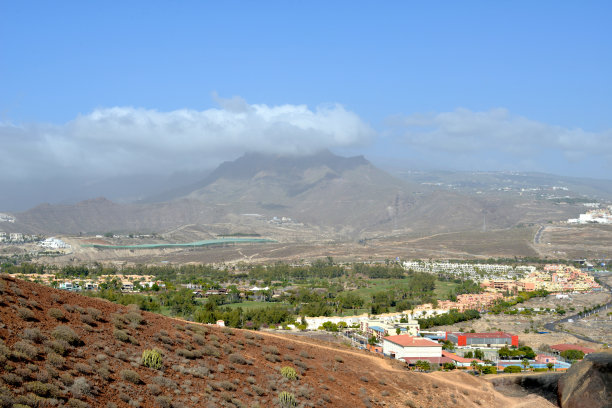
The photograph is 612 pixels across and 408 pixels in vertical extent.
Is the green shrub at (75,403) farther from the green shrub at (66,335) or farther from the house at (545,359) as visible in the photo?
the house at (545,359)

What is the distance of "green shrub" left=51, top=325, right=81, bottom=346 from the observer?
60.4 ft

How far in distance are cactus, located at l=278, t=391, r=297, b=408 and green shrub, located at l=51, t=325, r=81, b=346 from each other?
21.3 feet

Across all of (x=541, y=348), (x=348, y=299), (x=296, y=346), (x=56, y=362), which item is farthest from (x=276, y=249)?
(x=56, y=362)

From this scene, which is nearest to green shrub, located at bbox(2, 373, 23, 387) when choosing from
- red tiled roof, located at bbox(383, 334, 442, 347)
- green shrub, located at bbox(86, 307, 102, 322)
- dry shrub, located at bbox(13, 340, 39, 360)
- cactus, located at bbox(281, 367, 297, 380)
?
dry shrub, located at bbox(13, 340, 39, 360)

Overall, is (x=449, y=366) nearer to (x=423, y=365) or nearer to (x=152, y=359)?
(x=423, y=365)

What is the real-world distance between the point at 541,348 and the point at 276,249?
438 feet

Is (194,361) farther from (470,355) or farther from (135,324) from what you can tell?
(470,355)

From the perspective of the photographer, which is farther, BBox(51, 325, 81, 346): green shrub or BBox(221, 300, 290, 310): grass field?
BBox(221, 300, 290, 310): grass field

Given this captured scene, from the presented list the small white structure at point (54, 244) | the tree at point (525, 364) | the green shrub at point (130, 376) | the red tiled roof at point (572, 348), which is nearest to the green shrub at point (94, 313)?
the green shrub at point (130, 376)

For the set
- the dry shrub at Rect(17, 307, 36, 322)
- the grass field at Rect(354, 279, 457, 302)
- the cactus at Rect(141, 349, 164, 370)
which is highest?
the dry shrub at Rect(17, 307, 36, 322)

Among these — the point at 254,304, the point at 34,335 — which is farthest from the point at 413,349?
the point at 254,304

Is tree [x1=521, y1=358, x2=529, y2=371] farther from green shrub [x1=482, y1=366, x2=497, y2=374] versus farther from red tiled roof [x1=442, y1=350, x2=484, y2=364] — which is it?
green shrub [x1=482, y1=366, x2=497, y2=374]

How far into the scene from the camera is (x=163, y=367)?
19.5m

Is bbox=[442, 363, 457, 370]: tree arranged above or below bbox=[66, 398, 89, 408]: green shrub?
below
